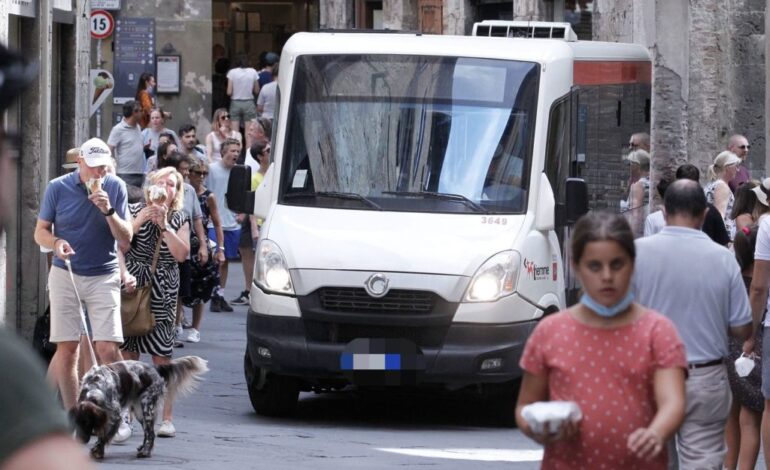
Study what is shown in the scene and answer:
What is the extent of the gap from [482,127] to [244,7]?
77.7 ft

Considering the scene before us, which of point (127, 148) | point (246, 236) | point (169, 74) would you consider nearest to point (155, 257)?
point (246, 236)

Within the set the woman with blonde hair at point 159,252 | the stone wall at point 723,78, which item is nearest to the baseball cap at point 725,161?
the stone wall at point 723,78

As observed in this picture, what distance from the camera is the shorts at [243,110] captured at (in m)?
29.7

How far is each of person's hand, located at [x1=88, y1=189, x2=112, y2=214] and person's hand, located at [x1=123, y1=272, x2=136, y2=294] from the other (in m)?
0.72

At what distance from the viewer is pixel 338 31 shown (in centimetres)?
1213

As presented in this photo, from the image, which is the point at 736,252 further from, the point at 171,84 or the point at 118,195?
the point at 171,84

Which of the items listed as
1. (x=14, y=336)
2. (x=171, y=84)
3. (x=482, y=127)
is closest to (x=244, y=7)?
(x=171, y=84)

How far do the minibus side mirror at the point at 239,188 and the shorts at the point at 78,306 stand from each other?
1772 millimetres

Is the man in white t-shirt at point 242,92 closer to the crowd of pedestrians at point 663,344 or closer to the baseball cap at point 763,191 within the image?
the crowd of pedestrians at point 663,344

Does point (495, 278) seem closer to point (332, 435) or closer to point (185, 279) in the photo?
point (332, 435)

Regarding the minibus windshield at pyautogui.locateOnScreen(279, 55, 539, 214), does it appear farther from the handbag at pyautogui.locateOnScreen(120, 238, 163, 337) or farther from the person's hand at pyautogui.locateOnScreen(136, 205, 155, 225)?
the handbag at pyautogui.locateOnScreen(120, 238, 163, 337)

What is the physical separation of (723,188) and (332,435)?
14.5ft

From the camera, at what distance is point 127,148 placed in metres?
20.0

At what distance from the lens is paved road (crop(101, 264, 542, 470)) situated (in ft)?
31.3
